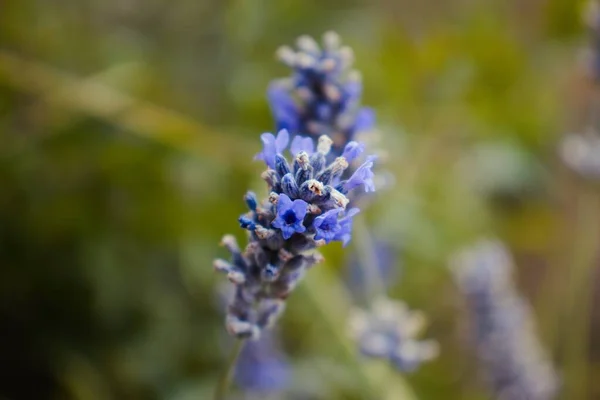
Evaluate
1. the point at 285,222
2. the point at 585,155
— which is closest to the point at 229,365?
the point at 285,222

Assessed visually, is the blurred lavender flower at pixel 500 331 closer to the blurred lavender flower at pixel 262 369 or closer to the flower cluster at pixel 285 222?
the blurred lavender flower at pixel 262 369

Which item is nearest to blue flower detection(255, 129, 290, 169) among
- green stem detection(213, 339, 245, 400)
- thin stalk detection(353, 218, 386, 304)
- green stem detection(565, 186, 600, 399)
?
green stem detection(213, 339, 245, 400)

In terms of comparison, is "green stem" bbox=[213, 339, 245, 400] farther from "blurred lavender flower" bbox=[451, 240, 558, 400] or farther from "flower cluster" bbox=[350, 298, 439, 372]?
"blurred lavender flower" bbox=[451, 240, 558, 400]

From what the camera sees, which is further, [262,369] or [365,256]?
[262,369]

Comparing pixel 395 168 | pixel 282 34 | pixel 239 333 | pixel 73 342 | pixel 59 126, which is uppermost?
pixel 282 34

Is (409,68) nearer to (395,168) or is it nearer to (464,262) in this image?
(395,168)

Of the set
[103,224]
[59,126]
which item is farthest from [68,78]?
[103,224]

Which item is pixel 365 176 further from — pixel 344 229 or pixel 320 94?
pixel 320 94
